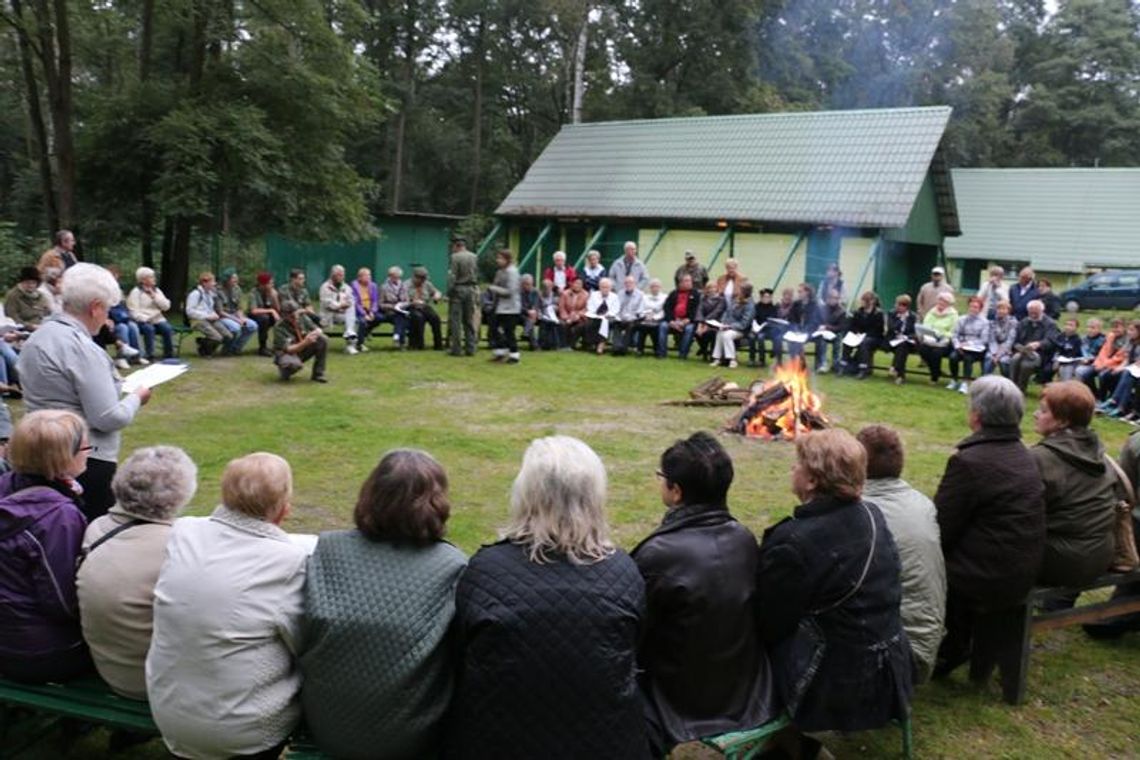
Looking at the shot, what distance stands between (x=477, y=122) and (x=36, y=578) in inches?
1337

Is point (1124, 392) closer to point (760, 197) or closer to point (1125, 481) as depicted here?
point (1125, 481)

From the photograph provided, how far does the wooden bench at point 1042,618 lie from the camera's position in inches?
150

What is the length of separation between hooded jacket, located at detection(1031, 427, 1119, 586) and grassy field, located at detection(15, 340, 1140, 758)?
54 cm

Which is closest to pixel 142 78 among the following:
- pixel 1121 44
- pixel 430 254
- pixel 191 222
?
pixel 191 222

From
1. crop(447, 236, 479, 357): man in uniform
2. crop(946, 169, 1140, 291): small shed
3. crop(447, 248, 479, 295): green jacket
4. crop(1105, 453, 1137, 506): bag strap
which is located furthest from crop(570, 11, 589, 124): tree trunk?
crop(1105, 453, 1137, 506): bag strap

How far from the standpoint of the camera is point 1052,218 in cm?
3120

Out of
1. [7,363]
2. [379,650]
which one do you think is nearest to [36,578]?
[379,650]

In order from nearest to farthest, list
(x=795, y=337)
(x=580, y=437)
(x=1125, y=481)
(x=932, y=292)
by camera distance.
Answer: (x=1125, y=481)
(x=580, y=437)
(x=795, y=337)
(x=932, y=292)

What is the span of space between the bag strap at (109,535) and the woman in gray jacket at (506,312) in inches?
401

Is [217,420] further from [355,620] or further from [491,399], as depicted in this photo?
[355,620]

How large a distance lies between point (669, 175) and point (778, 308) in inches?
366

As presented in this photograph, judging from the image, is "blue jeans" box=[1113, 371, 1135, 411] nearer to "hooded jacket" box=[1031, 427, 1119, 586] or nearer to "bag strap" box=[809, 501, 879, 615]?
"hooded jacket" box=[1031, 427, 1119, 586]

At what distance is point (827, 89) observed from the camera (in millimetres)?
31375

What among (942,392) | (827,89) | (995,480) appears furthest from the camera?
(827,89)
